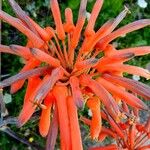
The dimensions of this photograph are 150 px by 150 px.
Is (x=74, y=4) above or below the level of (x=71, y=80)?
above

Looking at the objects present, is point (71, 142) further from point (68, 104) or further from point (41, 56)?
point (41, 56)

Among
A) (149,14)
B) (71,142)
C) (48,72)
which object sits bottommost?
(71,142)

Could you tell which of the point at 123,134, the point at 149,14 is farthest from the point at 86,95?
the point at 149,14

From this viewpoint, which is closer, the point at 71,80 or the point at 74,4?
the point at 71,80

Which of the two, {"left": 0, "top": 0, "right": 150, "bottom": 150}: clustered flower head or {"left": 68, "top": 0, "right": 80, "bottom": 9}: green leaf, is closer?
{"left": 0, "top": 0, "right": 150, "bottom": 150}: clustered flower head

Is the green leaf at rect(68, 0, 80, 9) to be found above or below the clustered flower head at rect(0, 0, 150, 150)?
above

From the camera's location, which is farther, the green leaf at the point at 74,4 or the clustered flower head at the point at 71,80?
the green leaf at the point at 74,4

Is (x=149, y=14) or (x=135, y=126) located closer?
(x=135, y=126)

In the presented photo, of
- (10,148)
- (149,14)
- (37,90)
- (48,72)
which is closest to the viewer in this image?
(37,90)

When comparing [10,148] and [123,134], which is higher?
[10,148]

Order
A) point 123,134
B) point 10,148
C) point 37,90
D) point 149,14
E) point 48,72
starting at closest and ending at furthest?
point 37,90 → point 48,72 → point 123,134 → point 10,148 → point 149,14

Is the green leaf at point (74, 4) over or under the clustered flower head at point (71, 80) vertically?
over
